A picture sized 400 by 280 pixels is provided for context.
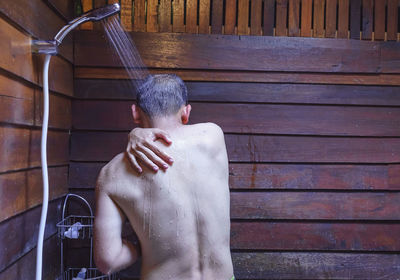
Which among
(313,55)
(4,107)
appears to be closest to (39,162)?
(4,107)

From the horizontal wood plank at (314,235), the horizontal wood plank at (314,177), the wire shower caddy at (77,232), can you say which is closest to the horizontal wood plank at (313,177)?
the horizontal wood plank at (314,177)

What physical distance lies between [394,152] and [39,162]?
6.33ft

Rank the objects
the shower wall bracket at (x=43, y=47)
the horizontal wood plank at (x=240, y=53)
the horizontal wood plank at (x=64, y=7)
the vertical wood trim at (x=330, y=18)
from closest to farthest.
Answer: the shower wall bracket at (x=43, y=47) < the horizontal wood plank at (x=64, y=7) < the horizontal wood plank at (x=240, y=53) < the vertical wood trim at (x=330, y=18)

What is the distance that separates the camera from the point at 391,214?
2.14 meters

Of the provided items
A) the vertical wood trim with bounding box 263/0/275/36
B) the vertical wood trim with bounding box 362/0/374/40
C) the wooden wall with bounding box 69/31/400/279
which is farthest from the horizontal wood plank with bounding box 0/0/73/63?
the vertical wood trim with bounding box 362/0/374/40

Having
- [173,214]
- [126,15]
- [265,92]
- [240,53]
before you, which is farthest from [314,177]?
[126,15]

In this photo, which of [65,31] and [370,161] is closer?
[65,31]

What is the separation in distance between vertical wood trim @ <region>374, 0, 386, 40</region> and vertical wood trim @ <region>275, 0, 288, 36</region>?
54 cm

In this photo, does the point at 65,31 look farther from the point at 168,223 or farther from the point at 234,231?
the point at 234,231

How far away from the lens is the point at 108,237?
1239 millimetres

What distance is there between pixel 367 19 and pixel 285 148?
0.91 meters

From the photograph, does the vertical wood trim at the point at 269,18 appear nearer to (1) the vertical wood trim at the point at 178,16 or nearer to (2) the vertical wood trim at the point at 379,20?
(1) the vertical wood trim at the point at 178,16

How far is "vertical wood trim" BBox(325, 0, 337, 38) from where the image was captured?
2.15m

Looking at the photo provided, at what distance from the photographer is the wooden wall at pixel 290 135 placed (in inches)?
80.9
